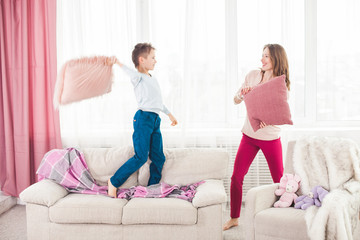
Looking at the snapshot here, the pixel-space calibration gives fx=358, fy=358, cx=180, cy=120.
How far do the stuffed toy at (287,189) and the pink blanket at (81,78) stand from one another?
5.01 ft

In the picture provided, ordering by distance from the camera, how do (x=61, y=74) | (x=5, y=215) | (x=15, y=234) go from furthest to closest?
1. (x=5, y=215)
2. (x=15, y=234)
3. (x=61, y=74)

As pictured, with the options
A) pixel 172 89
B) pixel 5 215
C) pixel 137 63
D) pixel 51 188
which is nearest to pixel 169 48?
pixel 172 89

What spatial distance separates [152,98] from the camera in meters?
2.86

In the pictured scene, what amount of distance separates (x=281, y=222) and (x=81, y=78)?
5.74 feet

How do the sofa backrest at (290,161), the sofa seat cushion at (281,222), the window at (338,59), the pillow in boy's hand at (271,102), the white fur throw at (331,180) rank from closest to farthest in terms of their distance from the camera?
the white fur throw at (331,180) → the sofa seat cushion at (281,222) → the pillow in boy's hand at (271,102) → the sofa backrest at (290,161) → the window at (338,59)

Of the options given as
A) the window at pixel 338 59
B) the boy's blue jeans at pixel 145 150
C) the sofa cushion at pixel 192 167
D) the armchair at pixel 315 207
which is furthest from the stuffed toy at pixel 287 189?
the window at pixel 338 59

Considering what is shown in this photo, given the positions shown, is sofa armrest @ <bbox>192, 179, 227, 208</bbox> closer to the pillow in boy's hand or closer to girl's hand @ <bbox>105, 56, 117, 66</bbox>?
the pillow in boy's hand

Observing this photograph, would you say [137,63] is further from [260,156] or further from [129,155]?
[260,156]

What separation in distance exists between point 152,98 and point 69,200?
3.23 feet

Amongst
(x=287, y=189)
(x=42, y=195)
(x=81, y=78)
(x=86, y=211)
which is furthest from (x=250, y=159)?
(x=42, y=195)

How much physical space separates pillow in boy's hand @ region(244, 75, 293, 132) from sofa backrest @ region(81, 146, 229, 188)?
1.61 feet

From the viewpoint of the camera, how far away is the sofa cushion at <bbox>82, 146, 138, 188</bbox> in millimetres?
2912

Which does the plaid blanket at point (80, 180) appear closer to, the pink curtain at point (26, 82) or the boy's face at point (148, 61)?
the pink curtain at point (26, 82)

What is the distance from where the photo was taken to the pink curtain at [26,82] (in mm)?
3533
